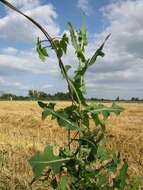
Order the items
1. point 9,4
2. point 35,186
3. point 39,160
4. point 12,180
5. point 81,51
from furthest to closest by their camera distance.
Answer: point 12,180 → point 35,186 → point 81,51 → point 39,160 → point 9,4

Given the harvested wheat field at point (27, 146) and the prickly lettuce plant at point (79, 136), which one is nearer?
the prickly lettuce plant at point (79, 136)

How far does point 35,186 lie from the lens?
5.08 m

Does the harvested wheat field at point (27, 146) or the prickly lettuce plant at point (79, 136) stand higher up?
the prickly lettuce plant at point (79, 136)

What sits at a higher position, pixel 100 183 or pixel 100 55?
pixel 100 55

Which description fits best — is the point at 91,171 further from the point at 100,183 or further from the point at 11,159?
the point at 11,159

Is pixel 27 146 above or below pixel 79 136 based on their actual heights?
below

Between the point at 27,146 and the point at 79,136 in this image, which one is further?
the point at 27,146

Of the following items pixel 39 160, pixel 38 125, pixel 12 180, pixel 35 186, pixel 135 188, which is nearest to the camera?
pixel 39 160

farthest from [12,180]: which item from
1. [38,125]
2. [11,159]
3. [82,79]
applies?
[38,125]

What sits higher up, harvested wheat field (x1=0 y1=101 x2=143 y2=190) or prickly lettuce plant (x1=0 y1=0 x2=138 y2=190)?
prickly lettuce plant (x1=0 y1=0 x2=138 y2=190)

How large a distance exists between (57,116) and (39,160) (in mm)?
239

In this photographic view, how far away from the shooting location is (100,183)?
2.52 meters

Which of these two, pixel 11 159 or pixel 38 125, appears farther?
pixel 38 125

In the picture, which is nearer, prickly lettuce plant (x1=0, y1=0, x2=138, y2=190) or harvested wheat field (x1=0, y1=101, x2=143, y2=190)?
prickly lettuce plant (x1=0, y1=0, x2=138, y2=190)
